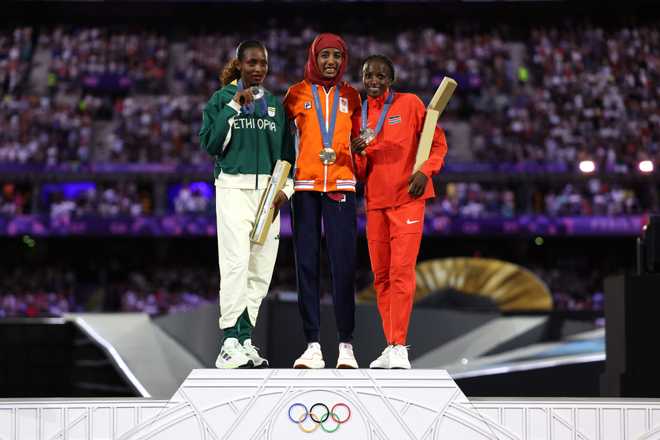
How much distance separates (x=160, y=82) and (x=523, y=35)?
1124 cm

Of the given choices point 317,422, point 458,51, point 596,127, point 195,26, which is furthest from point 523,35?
point 317,422

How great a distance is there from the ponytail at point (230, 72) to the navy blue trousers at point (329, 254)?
878 millimetres

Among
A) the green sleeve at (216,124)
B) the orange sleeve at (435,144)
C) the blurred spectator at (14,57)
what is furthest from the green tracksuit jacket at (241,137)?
the blurred spectator at (14,57)

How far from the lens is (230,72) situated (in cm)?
577

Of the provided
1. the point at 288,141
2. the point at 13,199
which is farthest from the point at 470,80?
the point at 288,141

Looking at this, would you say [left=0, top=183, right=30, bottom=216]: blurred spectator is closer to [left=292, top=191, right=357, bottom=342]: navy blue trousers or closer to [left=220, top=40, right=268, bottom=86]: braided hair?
[left=220, top=40, right=268, bottom=86]: braided hair

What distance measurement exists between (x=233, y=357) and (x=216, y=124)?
1362mm

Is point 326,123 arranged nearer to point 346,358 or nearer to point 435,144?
point 435,144

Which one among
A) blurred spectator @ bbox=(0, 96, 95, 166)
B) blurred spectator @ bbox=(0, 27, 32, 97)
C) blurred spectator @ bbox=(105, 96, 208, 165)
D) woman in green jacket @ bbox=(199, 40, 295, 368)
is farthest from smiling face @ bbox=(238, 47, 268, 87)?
blurred spectator @ bbox=(0, 27, 32, 97)

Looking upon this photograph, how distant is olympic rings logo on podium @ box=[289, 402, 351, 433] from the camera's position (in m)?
4.79

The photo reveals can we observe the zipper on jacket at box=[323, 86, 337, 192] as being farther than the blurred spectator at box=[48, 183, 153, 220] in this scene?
No

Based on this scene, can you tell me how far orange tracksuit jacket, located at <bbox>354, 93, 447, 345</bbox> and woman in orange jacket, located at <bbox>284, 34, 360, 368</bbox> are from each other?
17cm

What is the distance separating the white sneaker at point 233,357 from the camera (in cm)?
530

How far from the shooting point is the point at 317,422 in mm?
4801
